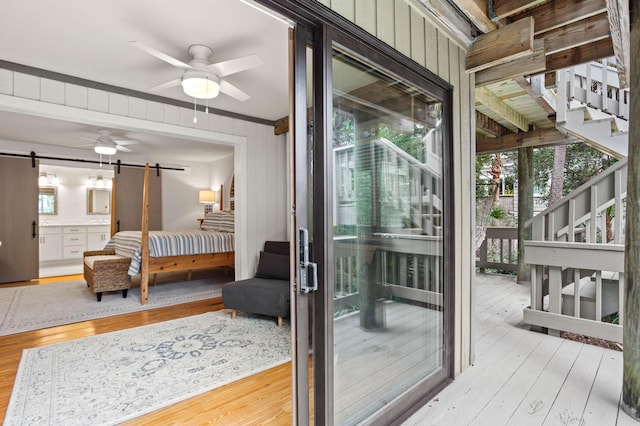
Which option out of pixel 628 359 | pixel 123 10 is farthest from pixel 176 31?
pixel 628 359

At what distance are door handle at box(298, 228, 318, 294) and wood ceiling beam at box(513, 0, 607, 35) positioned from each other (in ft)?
7.39

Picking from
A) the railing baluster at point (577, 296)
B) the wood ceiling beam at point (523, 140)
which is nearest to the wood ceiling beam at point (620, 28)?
the railing baluster at point (577, 296)

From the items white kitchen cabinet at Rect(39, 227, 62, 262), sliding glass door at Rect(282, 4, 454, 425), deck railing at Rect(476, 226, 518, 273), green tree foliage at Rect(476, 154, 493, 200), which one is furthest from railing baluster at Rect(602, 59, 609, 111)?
white kitchen cabinet at Rect(39, 227, 62, 262)

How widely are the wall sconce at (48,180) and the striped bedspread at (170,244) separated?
12.2ft

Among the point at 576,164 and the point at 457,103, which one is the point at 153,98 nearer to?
the point at 457,103

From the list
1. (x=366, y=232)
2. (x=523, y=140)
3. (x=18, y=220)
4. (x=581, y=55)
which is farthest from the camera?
(x=18, y=220)

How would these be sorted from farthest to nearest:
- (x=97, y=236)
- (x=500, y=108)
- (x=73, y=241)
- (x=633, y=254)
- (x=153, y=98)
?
1. (x=97, y=236)
2. (x=73, y=241)
3. (x=500, y=108)
4. (x=153, y=98)
5. (x=633, y=254)

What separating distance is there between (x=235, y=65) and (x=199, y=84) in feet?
1.28

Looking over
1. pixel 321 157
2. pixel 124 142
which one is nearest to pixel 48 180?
pixel 124 142

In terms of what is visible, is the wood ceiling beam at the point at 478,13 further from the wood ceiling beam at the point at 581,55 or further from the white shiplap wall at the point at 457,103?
the wood ceiling beam at the point at 581,55

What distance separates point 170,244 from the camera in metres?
4.66

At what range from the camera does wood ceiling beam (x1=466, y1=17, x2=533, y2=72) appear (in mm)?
2092

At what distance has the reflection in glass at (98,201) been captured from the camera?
8.09m

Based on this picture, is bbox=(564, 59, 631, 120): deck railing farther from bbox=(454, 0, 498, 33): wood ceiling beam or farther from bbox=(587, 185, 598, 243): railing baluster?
bbox=(454, 0, 498, 33): wood ceiling beam
